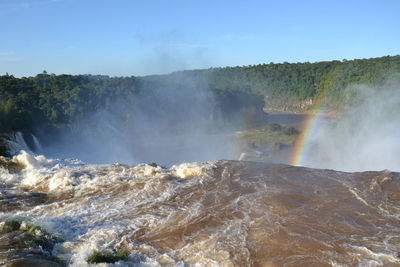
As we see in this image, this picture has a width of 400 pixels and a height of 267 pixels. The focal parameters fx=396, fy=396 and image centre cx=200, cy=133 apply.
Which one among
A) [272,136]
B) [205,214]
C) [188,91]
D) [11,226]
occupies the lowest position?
[272,136]

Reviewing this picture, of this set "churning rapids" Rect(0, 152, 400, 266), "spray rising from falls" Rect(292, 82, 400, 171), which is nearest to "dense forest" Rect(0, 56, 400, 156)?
"spray rising from falls" Rect(292, 82, 400, 171)

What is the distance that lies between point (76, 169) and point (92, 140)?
18903mm

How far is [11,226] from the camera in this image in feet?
31.4

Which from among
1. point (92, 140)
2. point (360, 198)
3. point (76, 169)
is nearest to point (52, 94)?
point (92, 140)

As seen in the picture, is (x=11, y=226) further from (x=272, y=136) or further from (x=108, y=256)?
(x=272, y=136)

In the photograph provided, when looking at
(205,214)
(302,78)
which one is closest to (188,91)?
(302,78)

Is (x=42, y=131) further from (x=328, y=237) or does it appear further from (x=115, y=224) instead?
(x=328, y=237)

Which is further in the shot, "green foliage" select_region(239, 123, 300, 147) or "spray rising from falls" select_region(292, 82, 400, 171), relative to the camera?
"green foliage" select_region(239, 123, 300, 147)

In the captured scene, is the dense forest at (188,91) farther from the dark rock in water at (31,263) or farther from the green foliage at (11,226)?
the dark rock in water at (31,263)

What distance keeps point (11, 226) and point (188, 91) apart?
1560 inches

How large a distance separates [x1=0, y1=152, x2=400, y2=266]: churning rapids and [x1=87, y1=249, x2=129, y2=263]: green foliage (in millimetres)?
139

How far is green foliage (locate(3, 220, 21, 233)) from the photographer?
9453 millimetres

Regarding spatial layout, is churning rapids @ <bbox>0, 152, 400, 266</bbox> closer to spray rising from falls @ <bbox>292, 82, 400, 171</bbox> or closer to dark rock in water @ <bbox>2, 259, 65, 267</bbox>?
dark rock in water @ <bbox>2, 259, 65, 267</bbox>

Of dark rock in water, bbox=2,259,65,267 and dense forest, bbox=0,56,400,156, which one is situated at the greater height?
dense forest, bbox=0,56,400,156
